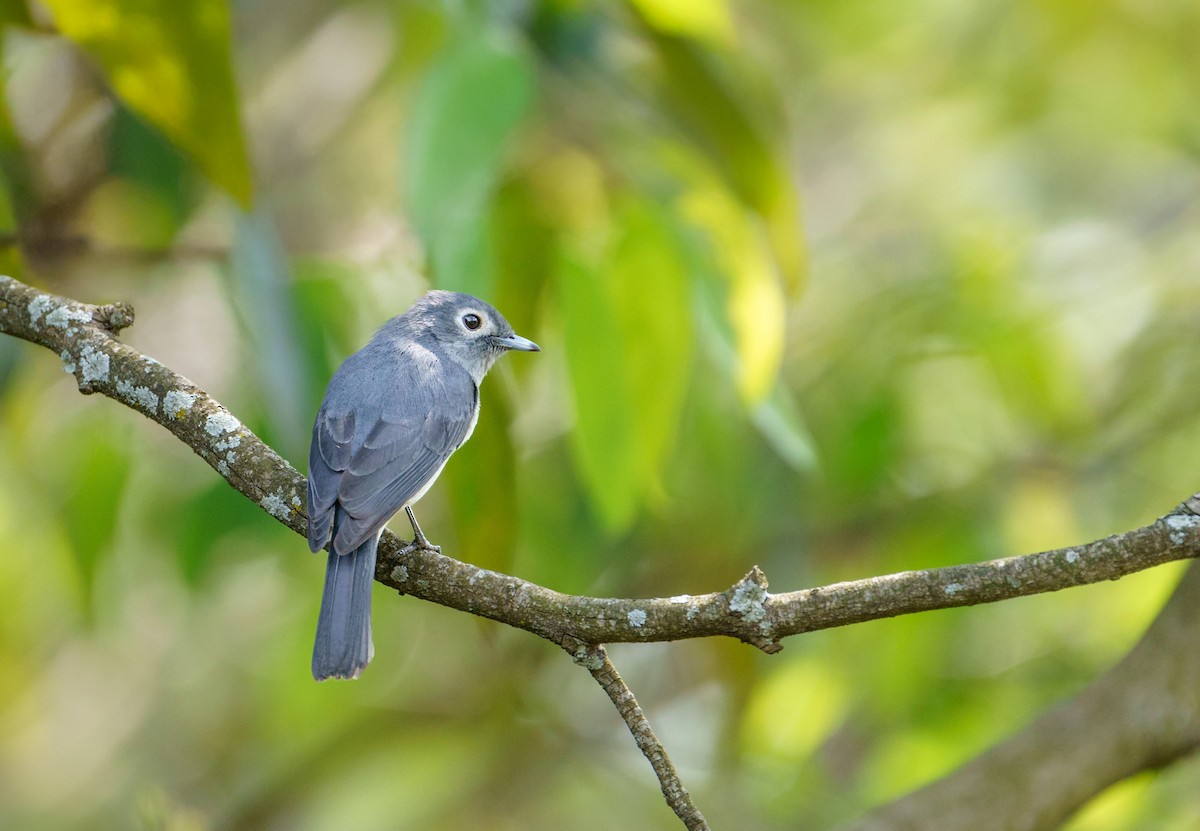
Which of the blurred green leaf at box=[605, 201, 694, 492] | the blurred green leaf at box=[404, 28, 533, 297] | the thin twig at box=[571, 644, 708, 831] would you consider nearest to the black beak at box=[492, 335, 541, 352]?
the blurred green leaf at box=[605, 201, 694, 492]

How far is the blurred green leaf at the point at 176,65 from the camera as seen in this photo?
10.5ft

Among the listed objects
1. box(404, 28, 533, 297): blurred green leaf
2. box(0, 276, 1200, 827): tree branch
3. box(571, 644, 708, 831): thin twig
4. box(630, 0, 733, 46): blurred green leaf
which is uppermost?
box(630, 0, 733, 46): blurred green leaf

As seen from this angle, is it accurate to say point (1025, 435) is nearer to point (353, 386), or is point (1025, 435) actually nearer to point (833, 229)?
point (833, 229)

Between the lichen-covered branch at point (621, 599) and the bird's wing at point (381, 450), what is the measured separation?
12 centimetres

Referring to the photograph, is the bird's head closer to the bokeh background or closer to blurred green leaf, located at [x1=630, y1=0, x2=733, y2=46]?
the bokeh background

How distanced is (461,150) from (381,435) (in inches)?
33.9

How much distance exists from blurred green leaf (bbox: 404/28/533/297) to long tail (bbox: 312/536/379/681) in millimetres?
747

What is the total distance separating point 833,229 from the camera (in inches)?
299

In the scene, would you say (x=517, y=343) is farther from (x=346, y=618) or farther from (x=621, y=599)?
(x=621, y=599)

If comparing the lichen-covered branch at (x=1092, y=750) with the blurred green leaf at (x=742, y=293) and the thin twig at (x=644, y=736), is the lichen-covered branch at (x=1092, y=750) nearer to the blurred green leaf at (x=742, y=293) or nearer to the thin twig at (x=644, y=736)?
the blurred green leaf at (x=742, y=293)

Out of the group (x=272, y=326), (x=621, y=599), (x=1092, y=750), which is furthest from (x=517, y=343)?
(x=1092, y=750)

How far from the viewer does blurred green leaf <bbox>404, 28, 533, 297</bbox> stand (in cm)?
321

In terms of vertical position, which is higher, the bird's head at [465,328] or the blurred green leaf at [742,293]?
the bird's head at [465,328]

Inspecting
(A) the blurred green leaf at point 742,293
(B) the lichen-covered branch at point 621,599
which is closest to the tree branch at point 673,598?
(B) the lichen-covered branch at point 621,599
